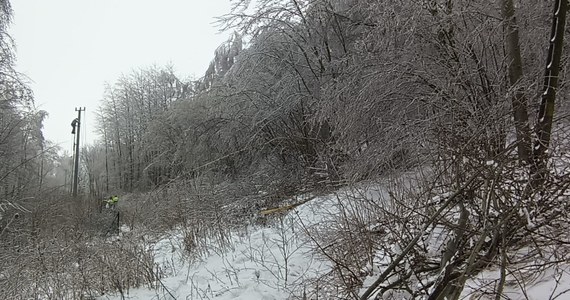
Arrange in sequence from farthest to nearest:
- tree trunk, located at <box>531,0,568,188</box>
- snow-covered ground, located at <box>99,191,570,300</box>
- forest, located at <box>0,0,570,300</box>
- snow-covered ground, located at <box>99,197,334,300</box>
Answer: snow-covered ground, located at <box>99,197,334,300</box> → snow-covered ground, located at <box>99,191,570,300</box> → tree trunk, located at <box>531,0,568,188</box> → forest, located at <box>0,0,570,300</box>

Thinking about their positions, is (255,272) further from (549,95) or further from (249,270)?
(549,95)

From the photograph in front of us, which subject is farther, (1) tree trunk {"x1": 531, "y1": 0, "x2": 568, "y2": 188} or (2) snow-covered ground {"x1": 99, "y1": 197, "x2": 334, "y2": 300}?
(2) snow-covered ground {"x1": 99, "y1": 197, "x2": 334, "y2": 300}

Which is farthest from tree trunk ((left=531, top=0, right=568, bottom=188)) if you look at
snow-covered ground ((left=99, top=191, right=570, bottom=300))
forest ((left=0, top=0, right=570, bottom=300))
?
snow-covered ground ((left=99, top=191, right=570, bottom=300))

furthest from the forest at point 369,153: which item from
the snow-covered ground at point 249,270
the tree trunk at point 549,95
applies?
the snow-covered ground at point 249,270

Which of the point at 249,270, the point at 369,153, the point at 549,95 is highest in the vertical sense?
the point at 549,95

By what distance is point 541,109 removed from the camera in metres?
3.70

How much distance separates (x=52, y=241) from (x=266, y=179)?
6720 mm

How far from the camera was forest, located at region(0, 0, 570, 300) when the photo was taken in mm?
2688

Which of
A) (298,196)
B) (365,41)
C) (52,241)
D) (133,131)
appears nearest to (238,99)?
(298,196)

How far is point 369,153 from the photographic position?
22.3 feet

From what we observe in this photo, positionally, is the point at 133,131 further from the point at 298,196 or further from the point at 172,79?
the point at 298,196

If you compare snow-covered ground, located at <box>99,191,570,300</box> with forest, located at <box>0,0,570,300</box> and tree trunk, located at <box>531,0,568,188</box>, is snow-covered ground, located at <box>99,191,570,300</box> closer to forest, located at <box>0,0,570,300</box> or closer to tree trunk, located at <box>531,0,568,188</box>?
forest, located at <box>0,0,570,300</box>

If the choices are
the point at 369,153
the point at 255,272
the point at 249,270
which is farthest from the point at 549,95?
the point at 249,270

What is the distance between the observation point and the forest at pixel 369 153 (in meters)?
2.69
